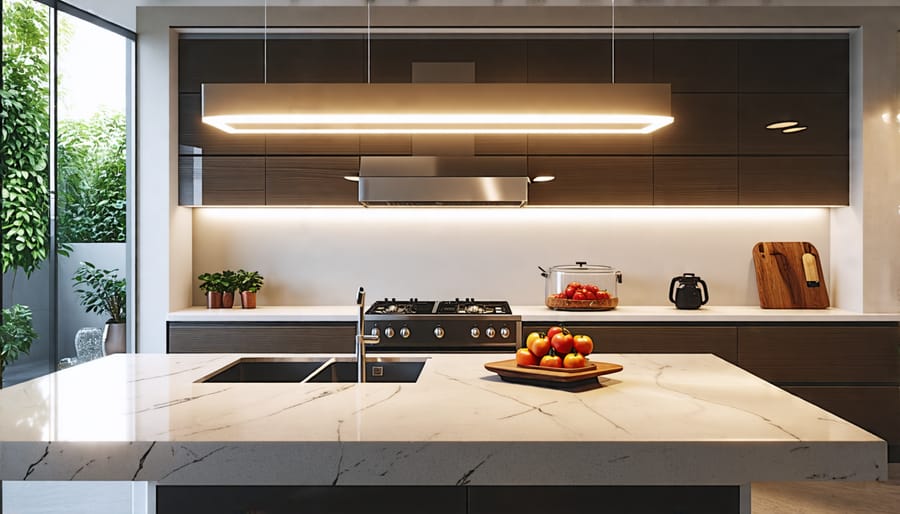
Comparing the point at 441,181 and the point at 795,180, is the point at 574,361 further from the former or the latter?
the point at 795,180

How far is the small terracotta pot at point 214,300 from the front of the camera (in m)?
4.32

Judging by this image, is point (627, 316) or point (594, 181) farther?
point (594, 181)

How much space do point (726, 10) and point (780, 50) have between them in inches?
17.1

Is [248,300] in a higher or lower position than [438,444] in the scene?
higher

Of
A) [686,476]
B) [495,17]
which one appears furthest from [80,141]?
[686,476]

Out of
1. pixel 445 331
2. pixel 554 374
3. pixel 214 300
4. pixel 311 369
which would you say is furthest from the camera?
pixel 214 300

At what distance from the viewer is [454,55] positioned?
14.1 ft

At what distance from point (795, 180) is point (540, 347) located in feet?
9.32

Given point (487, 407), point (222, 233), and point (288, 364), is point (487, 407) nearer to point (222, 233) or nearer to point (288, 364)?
point (288, 364)

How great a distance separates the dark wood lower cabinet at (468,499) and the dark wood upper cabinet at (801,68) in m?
3.26

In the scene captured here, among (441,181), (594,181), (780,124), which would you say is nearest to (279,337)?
(441,181)

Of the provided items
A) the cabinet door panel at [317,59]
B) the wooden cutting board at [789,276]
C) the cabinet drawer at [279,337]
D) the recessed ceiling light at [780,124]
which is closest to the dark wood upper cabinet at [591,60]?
the recessed ceiling light at [780,124]

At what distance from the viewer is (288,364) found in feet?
9.07

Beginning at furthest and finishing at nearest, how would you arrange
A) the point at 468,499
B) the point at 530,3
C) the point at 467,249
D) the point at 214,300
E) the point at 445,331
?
the point at 467,249, the point at 214,300, the point at 530,3, the point at 445,331, the point at 468,499
